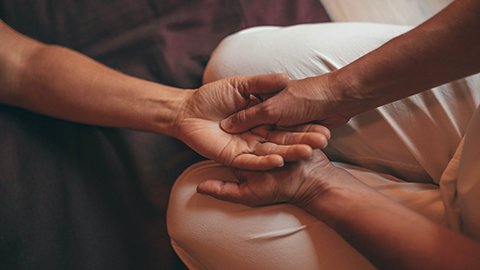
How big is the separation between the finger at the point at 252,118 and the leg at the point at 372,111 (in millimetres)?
88

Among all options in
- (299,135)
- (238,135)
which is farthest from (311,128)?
(238,135)

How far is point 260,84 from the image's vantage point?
0.83m

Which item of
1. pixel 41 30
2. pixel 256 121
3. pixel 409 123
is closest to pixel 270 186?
pixel 256 121

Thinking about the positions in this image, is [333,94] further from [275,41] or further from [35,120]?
[35,120]

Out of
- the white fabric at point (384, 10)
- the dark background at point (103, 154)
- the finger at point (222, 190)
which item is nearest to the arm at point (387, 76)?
the finger at point (222, 190)

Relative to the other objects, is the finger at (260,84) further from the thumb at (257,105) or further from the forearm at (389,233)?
the forearm at (389,233)

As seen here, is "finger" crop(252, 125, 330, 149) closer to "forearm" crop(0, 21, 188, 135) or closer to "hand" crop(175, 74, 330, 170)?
"hand" crop(175, 74, 330, 170)

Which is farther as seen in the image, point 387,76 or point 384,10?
point 384,10

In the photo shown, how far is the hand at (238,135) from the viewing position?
0.80 metres

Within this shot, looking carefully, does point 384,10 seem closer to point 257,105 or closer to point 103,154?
point 257,105

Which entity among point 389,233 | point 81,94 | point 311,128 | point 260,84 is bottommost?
point 389,233

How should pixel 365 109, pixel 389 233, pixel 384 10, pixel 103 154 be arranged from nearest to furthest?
pixel 389 233
pixel 365 109
pixel 103 154
pixel 384 10

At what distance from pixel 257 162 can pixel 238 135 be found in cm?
10

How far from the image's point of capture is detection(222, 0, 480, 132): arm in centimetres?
71
